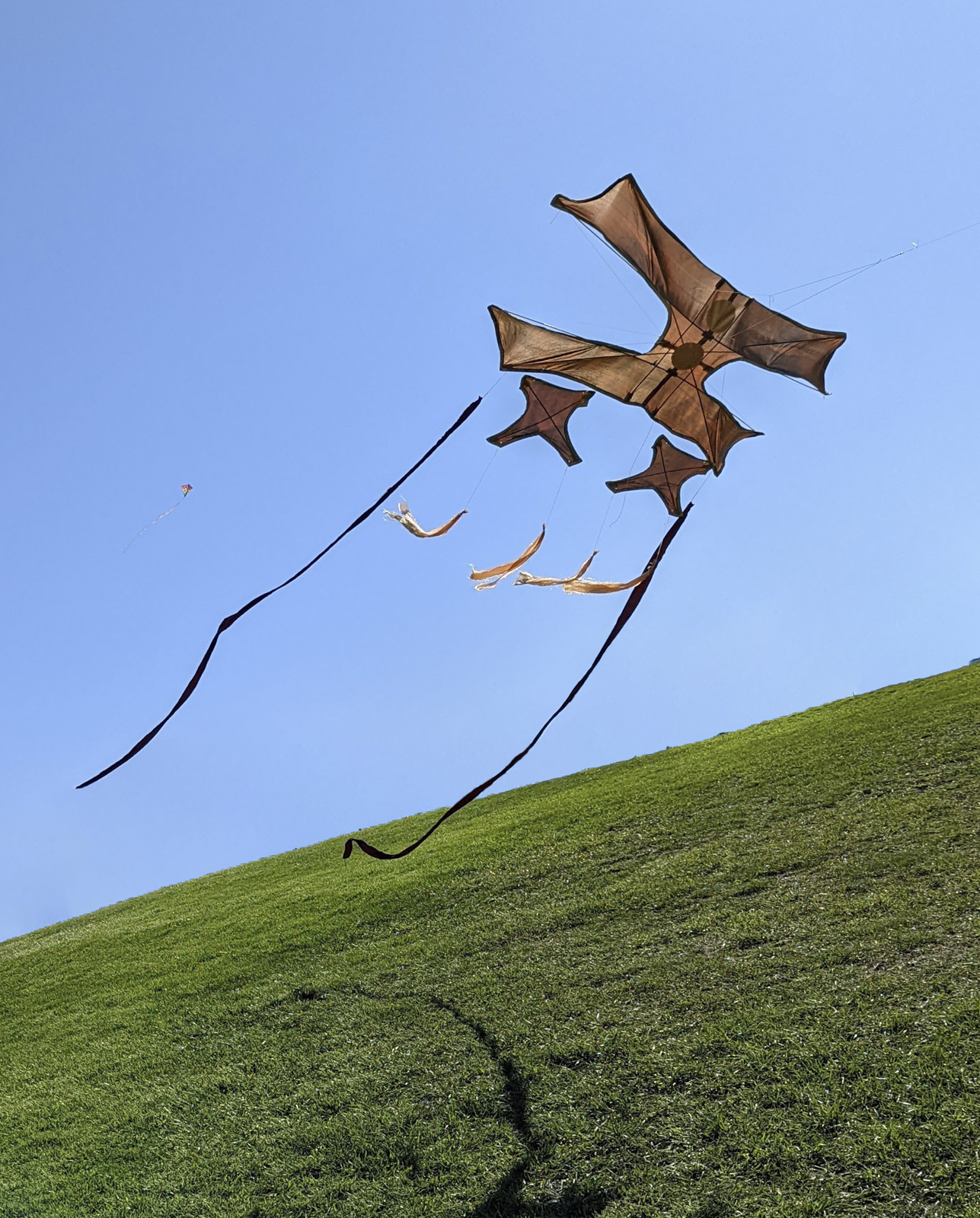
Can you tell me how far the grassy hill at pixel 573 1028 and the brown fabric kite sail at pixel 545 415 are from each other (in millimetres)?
6333

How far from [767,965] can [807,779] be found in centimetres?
642

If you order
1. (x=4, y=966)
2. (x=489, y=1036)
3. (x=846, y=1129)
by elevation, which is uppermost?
(x=4, y=966)

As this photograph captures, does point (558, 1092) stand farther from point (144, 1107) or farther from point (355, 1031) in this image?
point (144, 1107)

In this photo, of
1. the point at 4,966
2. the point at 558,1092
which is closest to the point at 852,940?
the point at 558,1092

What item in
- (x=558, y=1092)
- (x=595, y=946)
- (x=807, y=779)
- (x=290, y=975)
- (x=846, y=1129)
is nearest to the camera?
(x=846, y=1129)

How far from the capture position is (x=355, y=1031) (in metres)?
10.1

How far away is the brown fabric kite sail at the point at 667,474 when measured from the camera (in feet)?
40.1

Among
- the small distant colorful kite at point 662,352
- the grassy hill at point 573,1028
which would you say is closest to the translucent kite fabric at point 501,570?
the small distant colorful kite at point 662,352

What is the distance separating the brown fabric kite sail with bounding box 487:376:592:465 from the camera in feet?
40.3

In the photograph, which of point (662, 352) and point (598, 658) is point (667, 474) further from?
point (598, 658)

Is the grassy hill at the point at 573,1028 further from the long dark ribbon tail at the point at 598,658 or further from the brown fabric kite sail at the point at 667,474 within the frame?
the brown fabric kite sail at the point at 667,474

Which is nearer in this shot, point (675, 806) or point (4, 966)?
point (675, 806)

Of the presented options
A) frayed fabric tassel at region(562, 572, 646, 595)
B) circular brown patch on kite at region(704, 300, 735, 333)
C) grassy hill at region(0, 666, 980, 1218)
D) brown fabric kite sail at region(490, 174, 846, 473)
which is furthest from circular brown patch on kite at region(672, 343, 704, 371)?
grassy hill at region(0, 666, 980, 1218)

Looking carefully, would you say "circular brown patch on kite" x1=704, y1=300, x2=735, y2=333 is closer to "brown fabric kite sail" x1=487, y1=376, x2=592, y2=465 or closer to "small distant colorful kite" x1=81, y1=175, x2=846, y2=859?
"small distant colorful kite" x1=81, y1=175, x2=846, y2=859
